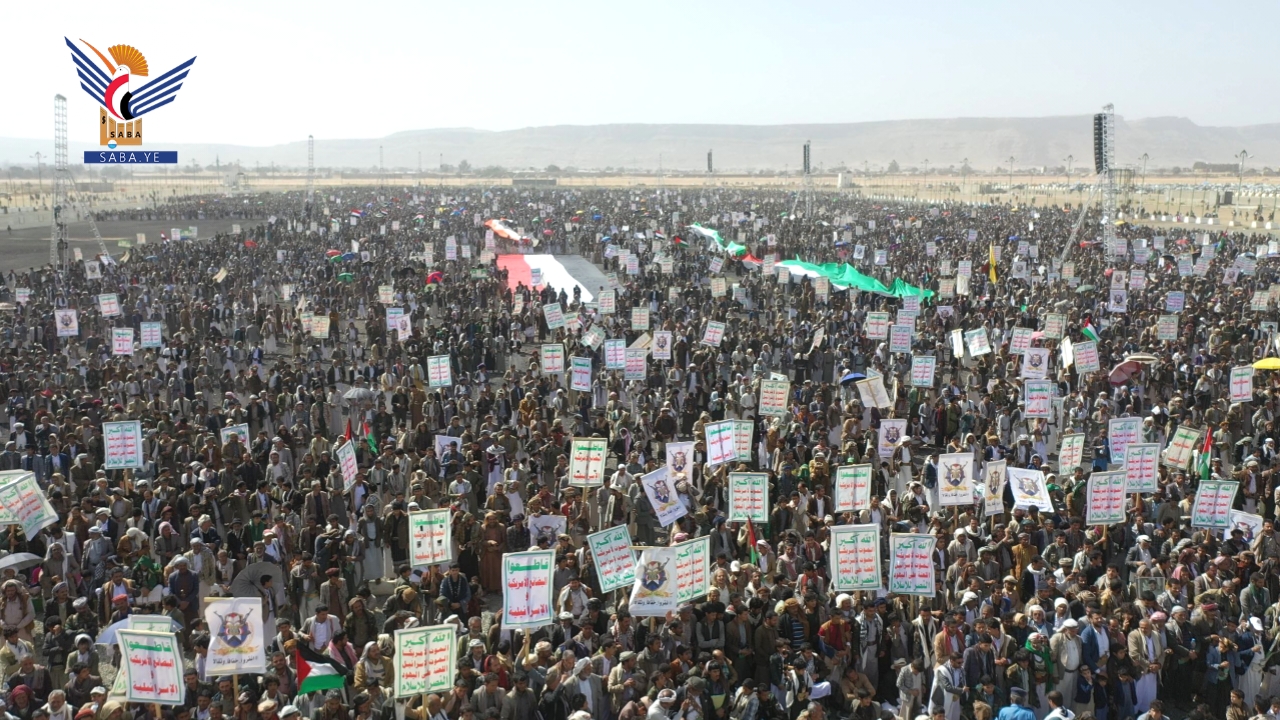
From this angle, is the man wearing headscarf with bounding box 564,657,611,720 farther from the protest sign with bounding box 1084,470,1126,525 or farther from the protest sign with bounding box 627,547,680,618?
the protest sign with bounding box 1084,470,1126,525

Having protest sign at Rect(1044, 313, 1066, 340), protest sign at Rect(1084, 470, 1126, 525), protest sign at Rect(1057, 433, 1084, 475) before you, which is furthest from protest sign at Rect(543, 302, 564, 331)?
protest sign at Rect(1084, 470, 1126, 525)

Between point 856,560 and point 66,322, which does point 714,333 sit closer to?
point 856,560

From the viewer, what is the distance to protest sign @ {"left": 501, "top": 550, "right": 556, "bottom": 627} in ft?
31.4

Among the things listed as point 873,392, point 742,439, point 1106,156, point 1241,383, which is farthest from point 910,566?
point 1106,156

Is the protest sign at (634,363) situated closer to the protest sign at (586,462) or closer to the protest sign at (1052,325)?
the protest sign at (586,462)

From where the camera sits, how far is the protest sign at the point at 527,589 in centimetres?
957

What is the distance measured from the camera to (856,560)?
10.6 m

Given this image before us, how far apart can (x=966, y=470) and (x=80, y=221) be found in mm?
77691

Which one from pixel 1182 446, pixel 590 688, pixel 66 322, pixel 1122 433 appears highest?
pixel 66 322

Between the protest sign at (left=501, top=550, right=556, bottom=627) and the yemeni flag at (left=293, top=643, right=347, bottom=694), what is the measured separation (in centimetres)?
140

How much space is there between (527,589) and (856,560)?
3.09 meters

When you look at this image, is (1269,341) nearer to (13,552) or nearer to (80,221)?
(13,552)

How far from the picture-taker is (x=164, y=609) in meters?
10.4

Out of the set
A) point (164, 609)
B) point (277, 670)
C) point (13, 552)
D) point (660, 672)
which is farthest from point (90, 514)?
point (660, 672)
